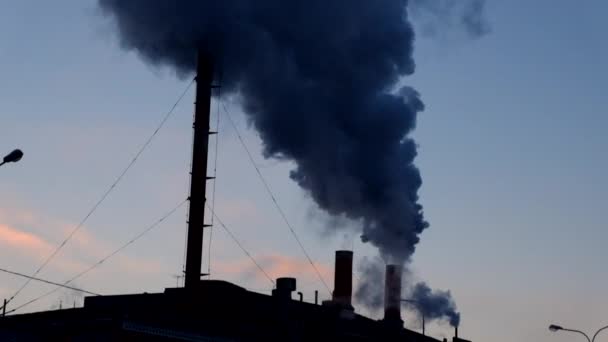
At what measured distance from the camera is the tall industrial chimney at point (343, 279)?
51188 mm

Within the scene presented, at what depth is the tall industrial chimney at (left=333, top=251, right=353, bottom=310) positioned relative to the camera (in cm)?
5119

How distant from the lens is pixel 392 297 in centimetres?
5381

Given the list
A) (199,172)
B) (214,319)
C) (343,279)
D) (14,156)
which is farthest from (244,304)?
(14,156)

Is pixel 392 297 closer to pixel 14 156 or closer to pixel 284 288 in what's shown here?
pixel 284 288

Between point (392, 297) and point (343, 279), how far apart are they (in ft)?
11.3

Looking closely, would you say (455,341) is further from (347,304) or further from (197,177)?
(197,177)

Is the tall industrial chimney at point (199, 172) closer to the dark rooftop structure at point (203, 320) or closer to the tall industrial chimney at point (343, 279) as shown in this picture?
the dark rooftop structure at point (203, 320)

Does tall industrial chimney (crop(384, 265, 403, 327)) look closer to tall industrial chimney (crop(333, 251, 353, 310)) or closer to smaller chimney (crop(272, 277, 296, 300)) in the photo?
tall industrial chimney (crop(333, 251, 353, 310))

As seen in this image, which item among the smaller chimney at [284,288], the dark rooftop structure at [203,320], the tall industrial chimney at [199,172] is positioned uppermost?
the tall industrial chimney at [199,172]

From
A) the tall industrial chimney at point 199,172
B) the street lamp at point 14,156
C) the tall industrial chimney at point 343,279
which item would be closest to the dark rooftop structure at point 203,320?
the tall industrial chimney at point 343,279

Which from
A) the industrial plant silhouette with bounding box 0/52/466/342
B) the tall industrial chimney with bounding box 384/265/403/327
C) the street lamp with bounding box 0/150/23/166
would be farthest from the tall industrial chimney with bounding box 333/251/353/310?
the street lamp with bounding box 0/150/23/166

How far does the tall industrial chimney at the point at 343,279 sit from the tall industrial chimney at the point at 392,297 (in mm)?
1888

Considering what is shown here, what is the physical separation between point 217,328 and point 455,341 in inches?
767

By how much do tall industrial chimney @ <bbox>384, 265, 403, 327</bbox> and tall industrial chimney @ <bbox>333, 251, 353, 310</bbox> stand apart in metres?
1.89
